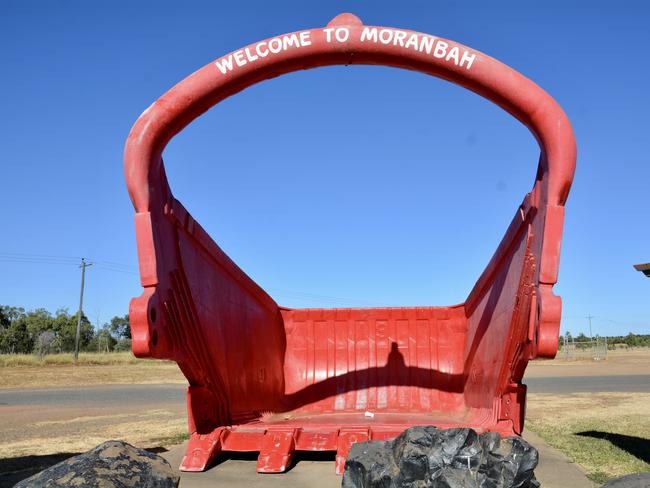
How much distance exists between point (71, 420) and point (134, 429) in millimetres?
2016

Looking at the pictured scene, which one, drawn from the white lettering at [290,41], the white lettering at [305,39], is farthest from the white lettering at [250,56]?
the white lettering at [305,39]

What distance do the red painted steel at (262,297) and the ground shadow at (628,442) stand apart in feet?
5.06

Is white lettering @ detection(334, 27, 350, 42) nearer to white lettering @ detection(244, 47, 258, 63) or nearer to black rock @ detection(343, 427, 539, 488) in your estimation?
white lettering @ detection(244, 47, 258, 63)

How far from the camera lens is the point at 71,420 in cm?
1020

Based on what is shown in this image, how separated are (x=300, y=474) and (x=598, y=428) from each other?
16.6 ft

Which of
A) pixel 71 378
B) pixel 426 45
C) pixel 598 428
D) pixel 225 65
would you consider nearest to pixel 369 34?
pixel 426 45

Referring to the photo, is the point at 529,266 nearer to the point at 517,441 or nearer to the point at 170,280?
the point at 517,441

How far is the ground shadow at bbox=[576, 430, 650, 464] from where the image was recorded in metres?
6.44

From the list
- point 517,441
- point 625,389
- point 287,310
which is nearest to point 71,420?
point 287,310

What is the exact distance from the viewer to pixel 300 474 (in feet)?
17.8

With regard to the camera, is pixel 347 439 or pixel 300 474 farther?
pixel 347 439

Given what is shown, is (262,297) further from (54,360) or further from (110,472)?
(54,360)

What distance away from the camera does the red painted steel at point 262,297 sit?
5.15 metres

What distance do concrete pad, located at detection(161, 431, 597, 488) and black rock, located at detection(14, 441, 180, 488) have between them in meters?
1.78
